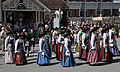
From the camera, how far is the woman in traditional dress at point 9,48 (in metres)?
12.8

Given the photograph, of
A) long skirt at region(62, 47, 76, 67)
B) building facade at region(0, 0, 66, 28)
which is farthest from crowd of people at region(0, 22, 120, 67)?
building facade at region(0, 0, 66, 28)

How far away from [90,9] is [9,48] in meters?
32.9

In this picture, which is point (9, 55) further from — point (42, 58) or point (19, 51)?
point (42, 58)

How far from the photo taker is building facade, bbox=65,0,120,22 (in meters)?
43.0

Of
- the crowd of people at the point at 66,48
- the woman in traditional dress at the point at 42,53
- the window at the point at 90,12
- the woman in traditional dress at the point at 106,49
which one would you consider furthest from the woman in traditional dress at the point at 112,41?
the window at the point at 90,12

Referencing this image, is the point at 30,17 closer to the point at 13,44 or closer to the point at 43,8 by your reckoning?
the point at 43,8

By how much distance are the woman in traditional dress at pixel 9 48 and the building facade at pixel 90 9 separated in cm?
2995

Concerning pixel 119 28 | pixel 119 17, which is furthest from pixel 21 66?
pixel 119 17

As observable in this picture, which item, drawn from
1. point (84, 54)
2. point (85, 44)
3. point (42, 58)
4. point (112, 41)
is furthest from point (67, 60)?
point (112, 41)

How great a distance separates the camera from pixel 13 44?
42.7 ft

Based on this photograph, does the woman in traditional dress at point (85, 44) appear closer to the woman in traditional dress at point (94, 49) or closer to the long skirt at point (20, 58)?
the woman in traditional dress at point (94, 49)

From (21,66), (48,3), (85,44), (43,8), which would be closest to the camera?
(21,66)

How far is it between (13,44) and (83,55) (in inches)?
155

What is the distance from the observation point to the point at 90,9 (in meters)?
44.3
